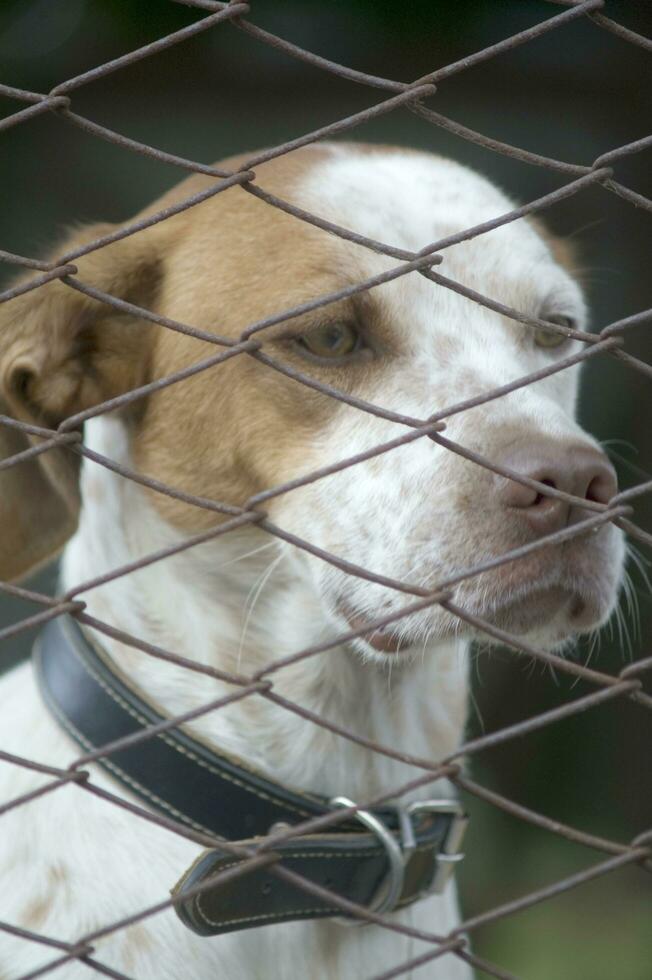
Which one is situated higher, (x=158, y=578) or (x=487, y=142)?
(x=158, y=578)

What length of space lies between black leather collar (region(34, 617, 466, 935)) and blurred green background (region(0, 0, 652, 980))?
2.30m

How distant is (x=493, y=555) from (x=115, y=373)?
30.1 inches

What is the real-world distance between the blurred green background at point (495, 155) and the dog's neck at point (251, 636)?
6.86 ft

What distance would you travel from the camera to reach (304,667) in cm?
210

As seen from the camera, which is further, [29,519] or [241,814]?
[29,519]

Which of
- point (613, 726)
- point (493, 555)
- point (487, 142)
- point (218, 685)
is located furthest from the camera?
point (613, 726)

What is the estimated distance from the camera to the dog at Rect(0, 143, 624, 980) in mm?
1752

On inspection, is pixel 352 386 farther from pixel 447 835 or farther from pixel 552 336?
pixel 447 835

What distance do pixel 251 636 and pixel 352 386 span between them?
0.44 meters

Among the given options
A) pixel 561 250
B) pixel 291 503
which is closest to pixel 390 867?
pixel 291 503

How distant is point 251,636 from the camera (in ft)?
6.86

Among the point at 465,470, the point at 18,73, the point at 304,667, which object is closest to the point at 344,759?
the point at 304,667

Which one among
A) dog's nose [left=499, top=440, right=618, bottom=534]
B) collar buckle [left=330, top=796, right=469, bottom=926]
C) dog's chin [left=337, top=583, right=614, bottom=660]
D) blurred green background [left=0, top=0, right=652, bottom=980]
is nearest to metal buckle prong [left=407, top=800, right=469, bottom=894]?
collar buckle [left=330, top=796, right=469, bottom=926]

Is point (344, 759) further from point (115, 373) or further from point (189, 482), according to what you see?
point (115, 373)
